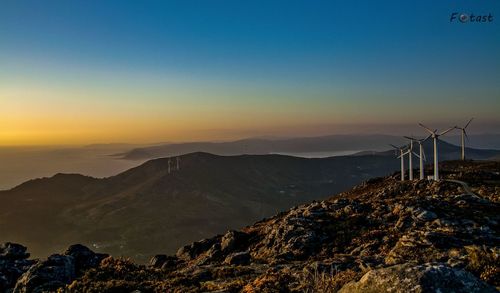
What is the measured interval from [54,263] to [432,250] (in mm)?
29317

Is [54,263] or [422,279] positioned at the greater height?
[422,279]

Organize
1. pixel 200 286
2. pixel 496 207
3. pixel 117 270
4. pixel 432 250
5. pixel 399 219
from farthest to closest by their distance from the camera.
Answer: pixel 496 207 → pixel 399 219 → pixel 432 250 → pixel 117 270 → pixel 200 286

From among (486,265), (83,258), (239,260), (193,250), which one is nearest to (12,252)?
(83,258)

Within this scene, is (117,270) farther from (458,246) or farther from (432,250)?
(458,246)

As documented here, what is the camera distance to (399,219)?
48000 millimetres

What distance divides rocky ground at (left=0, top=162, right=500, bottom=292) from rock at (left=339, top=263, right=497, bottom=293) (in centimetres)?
3

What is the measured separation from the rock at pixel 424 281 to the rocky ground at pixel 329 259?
1.2 inches

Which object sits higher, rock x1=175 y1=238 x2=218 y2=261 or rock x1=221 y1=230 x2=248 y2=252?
rock x1=221 y1=230 x2=248 y2=252

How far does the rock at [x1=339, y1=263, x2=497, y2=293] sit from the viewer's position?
42.8 feet

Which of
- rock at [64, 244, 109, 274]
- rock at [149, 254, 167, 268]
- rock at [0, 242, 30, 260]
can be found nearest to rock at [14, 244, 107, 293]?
rock at [64, 244, 109, 274]

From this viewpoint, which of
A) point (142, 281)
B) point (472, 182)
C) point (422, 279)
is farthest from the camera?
point (472, 182)

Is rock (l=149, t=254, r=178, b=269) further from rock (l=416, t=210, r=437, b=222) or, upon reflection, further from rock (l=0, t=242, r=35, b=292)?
rock (l=416, t=210, r=437, b=222)

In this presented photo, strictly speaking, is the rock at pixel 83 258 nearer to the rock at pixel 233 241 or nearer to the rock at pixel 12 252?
the rock at pixel 12 252

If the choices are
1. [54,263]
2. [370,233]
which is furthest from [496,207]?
[54,263]
